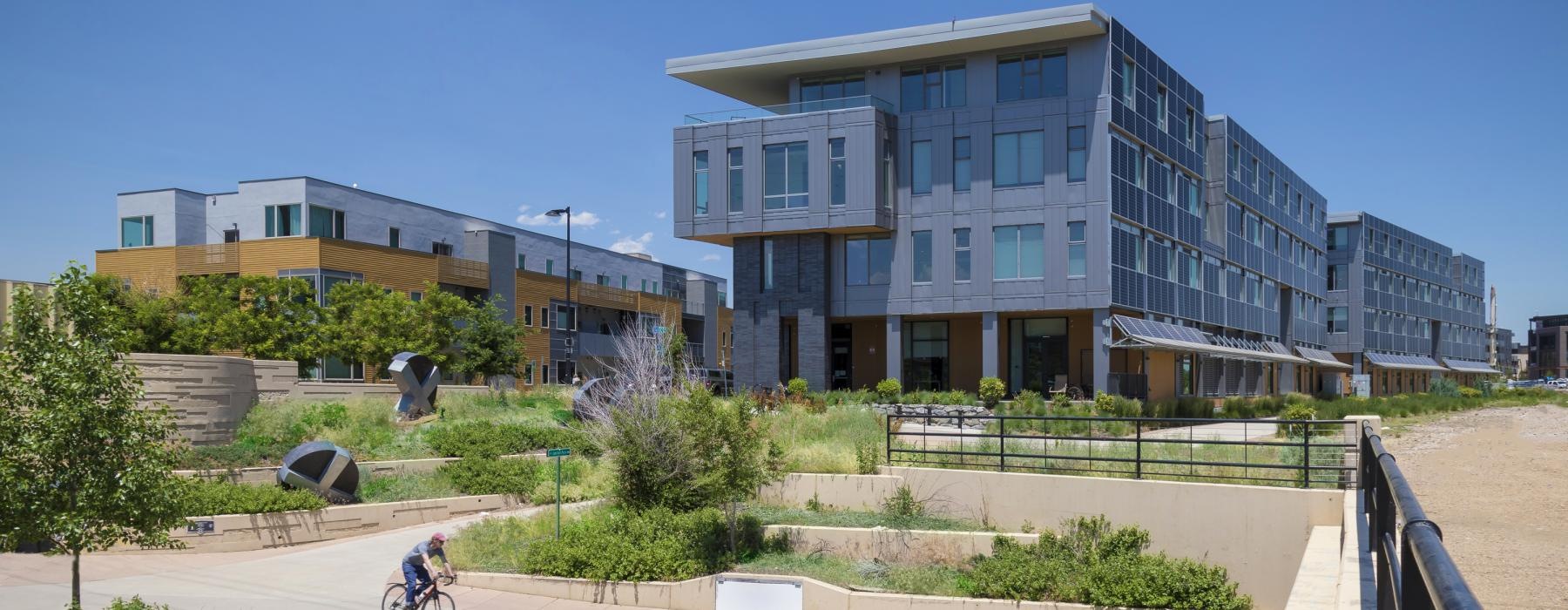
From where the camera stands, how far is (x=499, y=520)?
2253cm

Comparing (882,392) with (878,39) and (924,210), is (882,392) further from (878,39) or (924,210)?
(878,39)

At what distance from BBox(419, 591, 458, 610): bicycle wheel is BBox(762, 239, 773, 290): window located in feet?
95.1

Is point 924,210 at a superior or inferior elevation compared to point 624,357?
superior

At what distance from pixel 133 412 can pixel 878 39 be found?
3318cm

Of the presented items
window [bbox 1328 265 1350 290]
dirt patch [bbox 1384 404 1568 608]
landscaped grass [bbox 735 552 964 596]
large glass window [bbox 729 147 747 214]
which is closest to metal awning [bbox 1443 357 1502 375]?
window [bbox 1328 265 1350 290]

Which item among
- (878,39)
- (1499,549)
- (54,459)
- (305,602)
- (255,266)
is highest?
(878,39)

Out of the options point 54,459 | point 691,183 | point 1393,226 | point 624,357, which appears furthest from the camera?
point 1393,226

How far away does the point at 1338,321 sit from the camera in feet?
274

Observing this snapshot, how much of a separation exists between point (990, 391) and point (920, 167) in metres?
9.12

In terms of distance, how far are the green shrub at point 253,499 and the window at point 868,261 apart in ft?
82.6

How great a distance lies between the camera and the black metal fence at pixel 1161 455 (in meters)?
19.4

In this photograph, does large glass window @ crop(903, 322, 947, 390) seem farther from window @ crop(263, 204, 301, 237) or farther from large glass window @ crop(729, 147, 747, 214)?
window @ crop(263, 204, 301, 237)


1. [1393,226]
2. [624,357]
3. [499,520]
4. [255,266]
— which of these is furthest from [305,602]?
[1393,226]

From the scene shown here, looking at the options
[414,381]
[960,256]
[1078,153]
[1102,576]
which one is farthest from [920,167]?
[1102,576]
